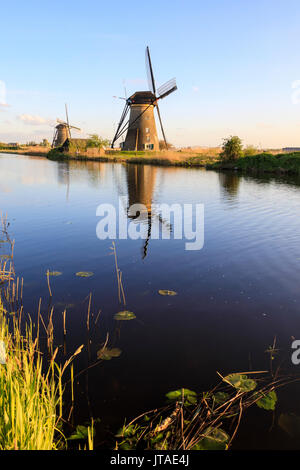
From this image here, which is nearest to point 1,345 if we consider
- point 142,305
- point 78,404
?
point 78,404

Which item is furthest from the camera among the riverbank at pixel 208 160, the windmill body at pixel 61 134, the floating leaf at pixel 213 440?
the windmill body at pixel 61 134

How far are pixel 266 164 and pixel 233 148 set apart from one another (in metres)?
5.74

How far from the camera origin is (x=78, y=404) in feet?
10.6

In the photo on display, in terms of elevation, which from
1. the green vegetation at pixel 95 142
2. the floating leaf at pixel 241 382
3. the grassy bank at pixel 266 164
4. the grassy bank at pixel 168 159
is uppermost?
the green vegetation at pixel 95 142

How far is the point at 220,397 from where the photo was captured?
Result: 10.8 ft

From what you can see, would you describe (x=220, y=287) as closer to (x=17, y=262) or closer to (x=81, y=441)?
(x=81, y=441)

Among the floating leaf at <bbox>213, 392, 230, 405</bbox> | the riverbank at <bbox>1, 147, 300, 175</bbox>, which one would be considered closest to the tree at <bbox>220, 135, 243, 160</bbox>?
the riverbank at <bbox>1, 147, 300, 175</bbox>

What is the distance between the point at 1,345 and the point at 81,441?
125cm

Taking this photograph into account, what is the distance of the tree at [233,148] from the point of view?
1646 inches

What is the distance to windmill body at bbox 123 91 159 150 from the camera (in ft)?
175

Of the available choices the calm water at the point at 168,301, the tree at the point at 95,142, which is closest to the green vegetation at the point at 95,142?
the tree at the point at 95,142

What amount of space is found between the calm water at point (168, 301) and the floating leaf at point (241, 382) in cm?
23

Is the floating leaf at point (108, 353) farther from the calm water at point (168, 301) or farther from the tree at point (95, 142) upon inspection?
the tree at point (95, 142)

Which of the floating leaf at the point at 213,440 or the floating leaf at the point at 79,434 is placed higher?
the floating leaf at the point at 213,440
